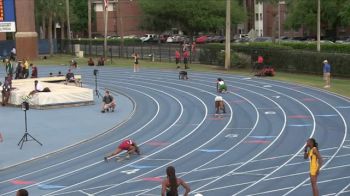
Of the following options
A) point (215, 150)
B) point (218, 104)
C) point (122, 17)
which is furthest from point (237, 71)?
point (122, 17)

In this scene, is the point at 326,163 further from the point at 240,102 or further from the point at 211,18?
the point at 211,18

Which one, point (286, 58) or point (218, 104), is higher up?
point (286, 58)

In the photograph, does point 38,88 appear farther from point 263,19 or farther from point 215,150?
point 263,19

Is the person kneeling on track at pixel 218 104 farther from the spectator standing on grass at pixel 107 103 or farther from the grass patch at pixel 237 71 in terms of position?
the grass patch at pixel 237 71

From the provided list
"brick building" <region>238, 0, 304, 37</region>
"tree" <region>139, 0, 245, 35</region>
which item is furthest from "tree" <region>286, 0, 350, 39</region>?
"brick building" <region>238, 0, 304, 37</region>

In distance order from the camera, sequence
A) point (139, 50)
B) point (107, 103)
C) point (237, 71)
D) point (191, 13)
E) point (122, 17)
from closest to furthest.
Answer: point (107, 103) → point (237, 71) → point (139, 50) → point (191, 13) → point (122, 17)

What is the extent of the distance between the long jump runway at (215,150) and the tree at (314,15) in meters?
47.7

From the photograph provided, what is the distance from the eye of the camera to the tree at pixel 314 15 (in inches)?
3157

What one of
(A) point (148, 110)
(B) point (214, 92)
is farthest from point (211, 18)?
(A) point (148, 110)

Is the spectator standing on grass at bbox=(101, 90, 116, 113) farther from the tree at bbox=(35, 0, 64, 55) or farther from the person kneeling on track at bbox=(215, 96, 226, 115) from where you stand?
the tree at bbox=(35, 0, 64, 55)

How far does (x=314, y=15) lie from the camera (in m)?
82.6

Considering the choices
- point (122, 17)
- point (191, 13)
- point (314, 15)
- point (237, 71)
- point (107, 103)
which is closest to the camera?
point (107, 103)

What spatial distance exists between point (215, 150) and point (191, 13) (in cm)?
5954

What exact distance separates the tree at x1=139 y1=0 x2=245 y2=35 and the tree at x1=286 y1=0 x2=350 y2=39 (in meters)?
7.81
